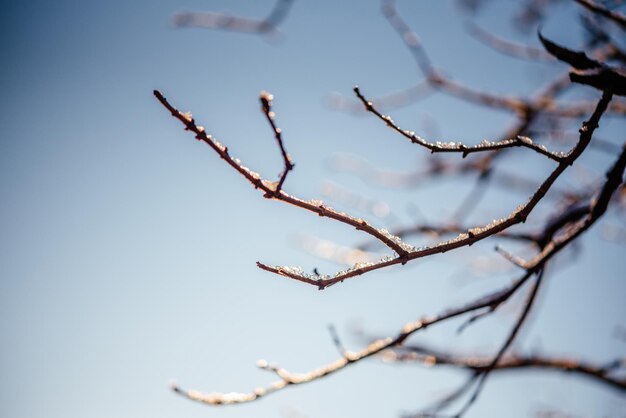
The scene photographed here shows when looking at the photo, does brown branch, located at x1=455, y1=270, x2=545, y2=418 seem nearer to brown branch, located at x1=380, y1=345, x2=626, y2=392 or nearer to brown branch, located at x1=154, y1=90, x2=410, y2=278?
brown branch, located at x1=380, y1=345, x2=626, y2=392

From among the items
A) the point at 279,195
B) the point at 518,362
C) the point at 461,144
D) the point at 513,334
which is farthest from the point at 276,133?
the point at 518,362

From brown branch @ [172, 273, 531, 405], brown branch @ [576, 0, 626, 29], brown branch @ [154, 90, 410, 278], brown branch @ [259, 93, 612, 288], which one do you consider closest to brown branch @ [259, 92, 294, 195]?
brown branch @ [154, 90, 410, 278]

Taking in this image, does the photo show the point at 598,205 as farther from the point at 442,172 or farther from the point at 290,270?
the point at 442,172

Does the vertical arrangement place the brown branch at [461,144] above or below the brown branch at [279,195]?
above

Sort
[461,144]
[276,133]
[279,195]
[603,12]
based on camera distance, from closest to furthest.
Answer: [276,133]
[279,195]
[461,144]
[603,12]

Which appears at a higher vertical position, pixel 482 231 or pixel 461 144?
pixel 461 144

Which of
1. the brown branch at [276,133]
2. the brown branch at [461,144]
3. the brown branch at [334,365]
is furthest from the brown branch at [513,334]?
the brown branch at [276,133]

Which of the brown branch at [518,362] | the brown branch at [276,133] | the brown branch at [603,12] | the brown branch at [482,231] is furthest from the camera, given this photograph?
the brown branch at [518,362]

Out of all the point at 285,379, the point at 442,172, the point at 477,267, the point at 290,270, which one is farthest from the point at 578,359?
the point at 290,270

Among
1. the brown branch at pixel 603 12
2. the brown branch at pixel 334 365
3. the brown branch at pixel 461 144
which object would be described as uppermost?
the brown branch at pixel 603 12

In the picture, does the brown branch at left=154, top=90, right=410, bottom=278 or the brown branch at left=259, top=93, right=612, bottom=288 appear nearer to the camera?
the brown branch at left=154, top=90, right=410, bottom=278

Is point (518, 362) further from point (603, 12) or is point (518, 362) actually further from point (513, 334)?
point (603, 12)

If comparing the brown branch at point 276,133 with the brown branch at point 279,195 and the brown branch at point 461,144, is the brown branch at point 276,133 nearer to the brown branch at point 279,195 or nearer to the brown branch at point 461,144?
the brown branch at point 279,195

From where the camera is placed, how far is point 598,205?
1.30 metres
